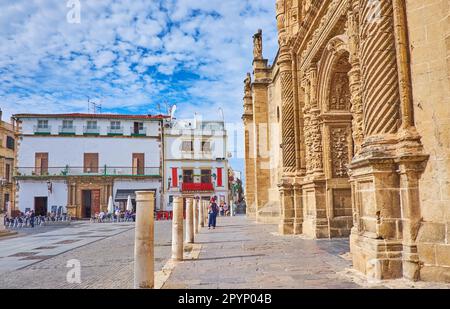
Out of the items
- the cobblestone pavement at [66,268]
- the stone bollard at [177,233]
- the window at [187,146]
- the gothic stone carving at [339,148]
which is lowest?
the cobblestone pavement at [66,268]

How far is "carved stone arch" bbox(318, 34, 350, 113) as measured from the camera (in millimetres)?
8664

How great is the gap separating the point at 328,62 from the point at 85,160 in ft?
106

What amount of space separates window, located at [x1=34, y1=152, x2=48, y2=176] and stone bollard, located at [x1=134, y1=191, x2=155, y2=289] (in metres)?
35.0

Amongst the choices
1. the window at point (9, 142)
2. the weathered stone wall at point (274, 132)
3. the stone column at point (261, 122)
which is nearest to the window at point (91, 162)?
the window at point (9, 142)

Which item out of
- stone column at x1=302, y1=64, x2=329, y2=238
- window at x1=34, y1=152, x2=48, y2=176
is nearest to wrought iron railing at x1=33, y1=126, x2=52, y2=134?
window at x1=34, y1=152, x2=48, y2=176

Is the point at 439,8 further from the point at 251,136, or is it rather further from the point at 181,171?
the point at 181,171

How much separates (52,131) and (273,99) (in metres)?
26.0

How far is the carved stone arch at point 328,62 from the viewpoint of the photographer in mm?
8664

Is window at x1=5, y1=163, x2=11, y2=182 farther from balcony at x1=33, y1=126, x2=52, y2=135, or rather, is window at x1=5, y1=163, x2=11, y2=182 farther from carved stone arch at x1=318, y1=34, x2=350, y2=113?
carved stone arch at x1=318, y1=34, x2=350, y2=113

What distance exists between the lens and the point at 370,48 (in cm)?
576

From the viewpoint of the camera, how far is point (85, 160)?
3722 cm

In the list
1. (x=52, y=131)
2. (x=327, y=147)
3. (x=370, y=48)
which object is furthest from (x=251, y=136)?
(x=52, y=131)

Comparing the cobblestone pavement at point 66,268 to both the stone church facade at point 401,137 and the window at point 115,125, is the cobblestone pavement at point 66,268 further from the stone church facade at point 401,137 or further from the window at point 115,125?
the window at point 115,125

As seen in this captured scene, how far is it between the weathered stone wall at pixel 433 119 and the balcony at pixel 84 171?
3332cm
